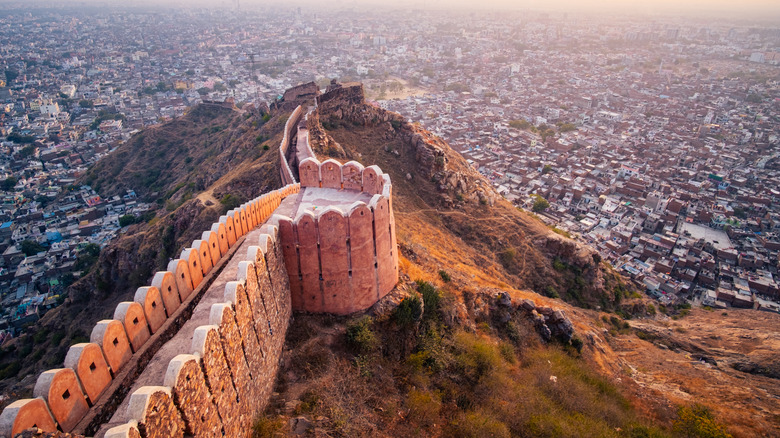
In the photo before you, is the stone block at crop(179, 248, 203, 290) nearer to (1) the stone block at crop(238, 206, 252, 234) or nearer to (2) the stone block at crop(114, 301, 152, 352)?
(2) the stone block at crop(114, 301, 152, 352)

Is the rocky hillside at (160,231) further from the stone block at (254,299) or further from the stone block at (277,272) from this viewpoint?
the stone block at (254,299)

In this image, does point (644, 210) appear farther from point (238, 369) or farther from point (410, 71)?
point (410, 71)

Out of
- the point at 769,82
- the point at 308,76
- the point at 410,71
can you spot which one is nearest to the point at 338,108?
the point at 308,76

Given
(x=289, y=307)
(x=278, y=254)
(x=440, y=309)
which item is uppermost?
(x=278, y=254)

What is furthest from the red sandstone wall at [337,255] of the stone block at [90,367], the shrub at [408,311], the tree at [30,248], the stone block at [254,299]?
→ the tree at [30,248]

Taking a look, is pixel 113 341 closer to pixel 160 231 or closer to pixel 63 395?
pixel 63 395
